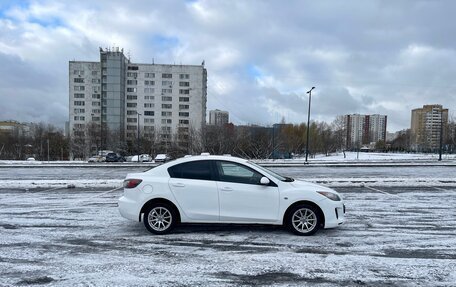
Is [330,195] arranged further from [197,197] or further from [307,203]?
[197,197]

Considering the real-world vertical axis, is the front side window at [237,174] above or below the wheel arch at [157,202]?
above

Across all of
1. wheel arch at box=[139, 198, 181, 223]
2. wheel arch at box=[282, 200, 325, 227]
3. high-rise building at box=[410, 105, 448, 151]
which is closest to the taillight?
wheel arch at box=[139, 198, 181, 223]

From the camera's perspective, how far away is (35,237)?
246 inches

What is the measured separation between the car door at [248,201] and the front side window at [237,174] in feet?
0.09

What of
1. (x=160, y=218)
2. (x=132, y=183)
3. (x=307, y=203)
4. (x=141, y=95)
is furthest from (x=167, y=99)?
(x=307, y=203)

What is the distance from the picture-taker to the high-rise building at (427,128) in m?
100

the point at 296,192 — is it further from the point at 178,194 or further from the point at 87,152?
the point at 87,152

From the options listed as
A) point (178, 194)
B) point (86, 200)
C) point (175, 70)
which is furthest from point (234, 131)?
point (175, 70)

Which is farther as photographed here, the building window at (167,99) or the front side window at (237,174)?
the building window at (167,99)

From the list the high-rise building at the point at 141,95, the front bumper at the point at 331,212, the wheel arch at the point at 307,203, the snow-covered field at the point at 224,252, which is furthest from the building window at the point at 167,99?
the front bumper at the point at 331,212

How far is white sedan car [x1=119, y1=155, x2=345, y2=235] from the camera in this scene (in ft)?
20.2

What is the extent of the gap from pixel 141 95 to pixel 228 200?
99494 mm

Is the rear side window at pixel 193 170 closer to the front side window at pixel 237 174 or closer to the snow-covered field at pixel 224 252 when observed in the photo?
the front side window at pixel 237 174

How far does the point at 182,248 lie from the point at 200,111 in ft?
318
